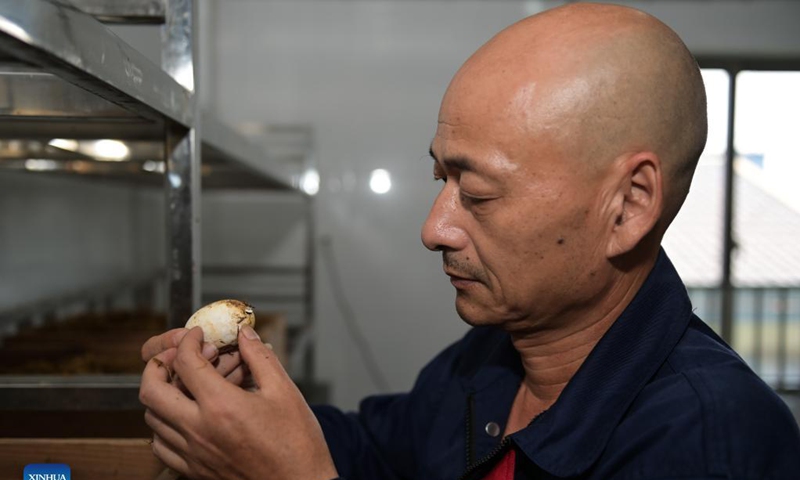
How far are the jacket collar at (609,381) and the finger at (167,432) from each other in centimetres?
35

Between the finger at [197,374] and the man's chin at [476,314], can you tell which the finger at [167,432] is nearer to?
the finger at [197,374]

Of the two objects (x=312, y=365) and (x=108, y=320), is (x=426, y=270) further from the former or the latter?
(x=108, y=320)

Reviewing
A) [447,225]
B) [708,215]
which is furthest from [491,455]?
[708,215]

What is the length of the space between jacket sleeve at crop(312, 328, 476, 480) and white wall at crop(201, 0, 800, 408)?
1703mm

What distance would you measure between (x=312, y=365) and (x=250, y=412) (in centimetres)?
213

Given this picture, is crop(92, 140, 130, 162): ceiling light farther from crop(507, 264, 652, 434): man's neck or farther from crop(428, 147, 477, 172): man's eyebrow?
crop(507, 264, 652, 434): man's neck

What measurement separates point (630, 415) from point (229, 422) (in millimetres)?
413

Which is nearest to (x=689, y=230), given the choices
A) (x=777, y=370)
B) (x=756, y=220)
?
(x=756, y=220)

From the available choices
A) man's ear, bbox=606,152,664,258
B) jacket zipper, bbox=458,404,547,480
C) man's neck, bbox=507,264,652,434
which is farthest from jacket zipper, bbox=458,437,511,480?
man's ear, bbox=606,152,664,258

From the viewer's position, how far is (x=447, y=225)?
2.35 feet

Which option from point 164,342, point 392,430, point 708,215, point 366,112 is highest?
point 366,112

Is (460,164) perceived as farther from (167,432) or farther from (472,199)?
(167,432)

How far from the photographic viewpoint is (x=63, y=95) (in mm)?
581

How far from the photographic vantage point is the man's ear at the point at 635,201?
2.15 feet
